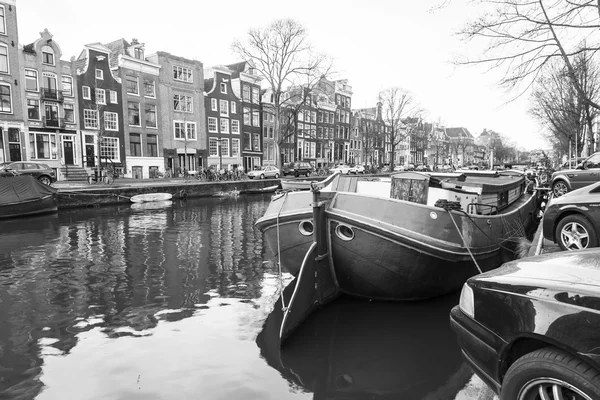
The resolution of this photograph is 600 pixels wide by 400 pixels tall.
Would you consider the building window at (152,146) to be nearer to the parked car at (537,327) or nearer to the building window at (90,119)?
the building window at (90,119)

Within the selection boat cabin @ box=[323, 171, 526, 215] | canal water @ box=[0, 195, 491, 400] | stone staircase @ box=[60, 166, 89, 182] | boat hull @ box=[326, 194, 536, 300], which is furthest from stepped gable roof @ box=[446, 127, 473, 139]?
boat hull @ box=[326, 194, 536, 300]

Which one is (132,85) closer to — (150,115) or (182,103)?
(150,115)

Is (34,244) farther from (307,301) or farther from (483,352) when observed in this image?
(483,352)

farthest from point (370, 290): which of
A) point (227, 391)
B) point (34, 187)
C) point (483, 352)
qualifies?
point (34, 187)

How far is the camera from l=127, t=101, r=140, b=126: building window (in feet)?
128

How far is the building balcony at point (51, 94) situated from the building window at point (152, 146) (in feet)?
28.3

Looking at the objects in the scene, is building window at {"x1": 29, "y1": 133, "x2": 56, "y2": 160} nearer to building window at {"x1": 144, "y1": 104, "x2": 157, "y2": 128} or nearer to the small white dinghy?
building window at {"x1": 144, "y1": 104, "x2": 157, "y2": 128}

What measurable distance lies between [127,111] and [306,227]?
37254mm

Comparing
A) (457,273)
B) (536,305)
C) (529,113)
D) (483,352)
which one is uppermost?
(529,113)

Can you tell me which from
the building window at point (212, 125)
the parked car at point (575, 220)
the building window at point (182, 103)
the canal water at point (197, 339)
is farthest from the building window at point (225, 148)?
the parked car at point (575, 220)

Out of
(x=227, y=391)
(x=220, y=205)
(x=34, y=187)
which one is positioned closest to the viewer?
(x=227, y=391)

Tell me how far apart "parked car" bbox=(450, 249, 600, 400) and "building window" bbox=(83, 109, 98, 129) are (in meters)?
39.1

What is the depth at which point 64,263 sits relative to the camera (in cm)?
1026

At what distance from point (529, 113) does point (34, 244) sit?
38.2 meters
